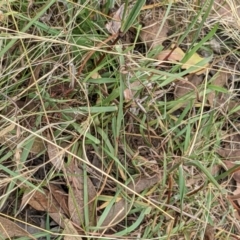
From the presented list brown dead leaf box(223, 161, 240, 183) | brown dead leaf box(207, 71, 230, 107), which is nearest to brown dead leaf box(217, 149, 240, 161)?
brown dead leaf box(223, 161, 240, 183)

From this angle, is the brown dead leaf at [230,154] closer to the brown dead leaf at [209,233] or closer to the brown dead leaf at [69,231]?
the brown dead leaf at [209,233]

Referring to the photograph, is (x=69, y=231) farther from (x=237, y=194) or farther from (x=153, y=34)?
(x=153, y=34)

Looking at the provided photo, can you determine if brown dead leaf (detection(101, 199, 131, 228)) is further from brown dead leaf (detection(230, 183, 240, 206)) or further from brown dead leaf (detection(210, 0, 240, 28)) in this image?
brown dead leaf (detection(210, 0, 240, 28))

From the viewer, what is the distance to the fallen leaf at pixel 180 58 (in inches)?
63.6

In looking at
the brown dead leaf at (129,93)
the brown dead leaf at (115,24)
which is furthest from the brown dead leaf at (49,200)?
the brown dead leaf at (115,24)

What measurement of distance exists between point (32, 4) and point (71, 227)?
61 cm

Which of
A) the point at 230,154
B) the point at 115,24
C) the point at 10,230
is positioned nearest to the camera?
the point at 10,230

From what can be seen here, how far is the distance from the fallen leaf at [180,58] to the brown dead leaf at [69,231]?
53cm

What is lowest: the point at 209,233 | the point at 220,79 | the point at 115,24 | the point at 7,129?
the point at 209,233

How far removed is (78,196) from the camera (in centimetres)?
151

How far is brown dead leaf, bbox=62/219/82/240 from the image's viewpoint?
148cm

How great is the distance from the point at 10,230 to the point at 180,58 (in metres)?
0.68

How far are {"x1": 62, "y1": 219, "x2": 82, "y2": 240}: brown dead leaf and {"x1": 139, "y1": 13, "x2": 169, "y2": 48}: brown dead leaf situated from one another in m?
0.55

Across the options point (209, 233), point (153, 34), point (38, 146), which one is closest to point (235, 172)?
point (209, 233)
